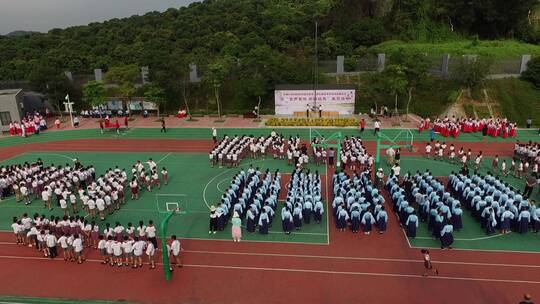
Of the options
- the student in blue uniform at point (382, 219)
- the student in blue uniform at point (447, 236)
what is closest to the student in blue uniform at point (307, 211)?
the student in blue uniform at point (382, 219)

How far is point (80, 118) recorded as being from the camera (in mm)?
36531

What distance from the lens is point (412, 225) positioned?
1430 cm

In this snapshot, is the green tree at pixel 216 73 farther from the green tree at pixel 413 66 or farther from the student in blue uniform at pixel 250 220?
the student in blue uniform at pixel 250 220

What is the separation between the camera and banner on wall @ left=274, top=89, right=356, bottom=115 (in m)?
32.7

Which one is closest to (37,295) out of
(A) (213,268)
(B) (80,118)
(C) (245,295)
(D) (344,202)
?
(A) (213,268)

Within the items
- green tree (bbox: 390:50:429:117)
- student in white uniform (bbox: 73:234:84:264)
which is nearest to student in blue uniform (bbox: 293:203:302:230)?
student in white uniform (bbox: 73:234:84:264)

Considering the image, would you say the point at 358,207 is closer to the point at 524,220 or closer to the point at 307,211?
the point at 307,211

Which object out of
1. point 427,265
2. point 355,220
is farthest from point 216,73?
point 427,265

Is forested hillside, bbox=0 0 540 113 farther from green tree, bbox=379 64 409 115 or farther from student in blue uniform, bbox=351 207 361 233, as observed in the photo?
student in blue uniform, bbox=351 207 361 233

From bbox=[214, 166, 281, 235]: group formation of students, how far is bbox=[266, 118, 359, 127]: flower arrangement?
1348 cm

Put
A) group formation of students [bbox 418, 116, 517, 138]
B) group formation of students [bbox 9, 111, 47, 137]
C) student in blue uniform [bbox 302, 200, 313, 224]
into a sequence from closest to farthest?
student in blue uniform [bbox 302, 200, 313, 224] < group formation of students [bbox 418, 116, 517, 138] < group formation of students [bbox 9, 111, 47, 137]

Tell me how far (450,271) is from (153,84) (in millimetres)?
28268

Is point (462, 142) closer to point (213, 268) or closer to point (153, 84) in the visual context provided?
point (213, 268)

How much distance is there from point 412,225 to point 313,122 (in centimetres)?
1751
